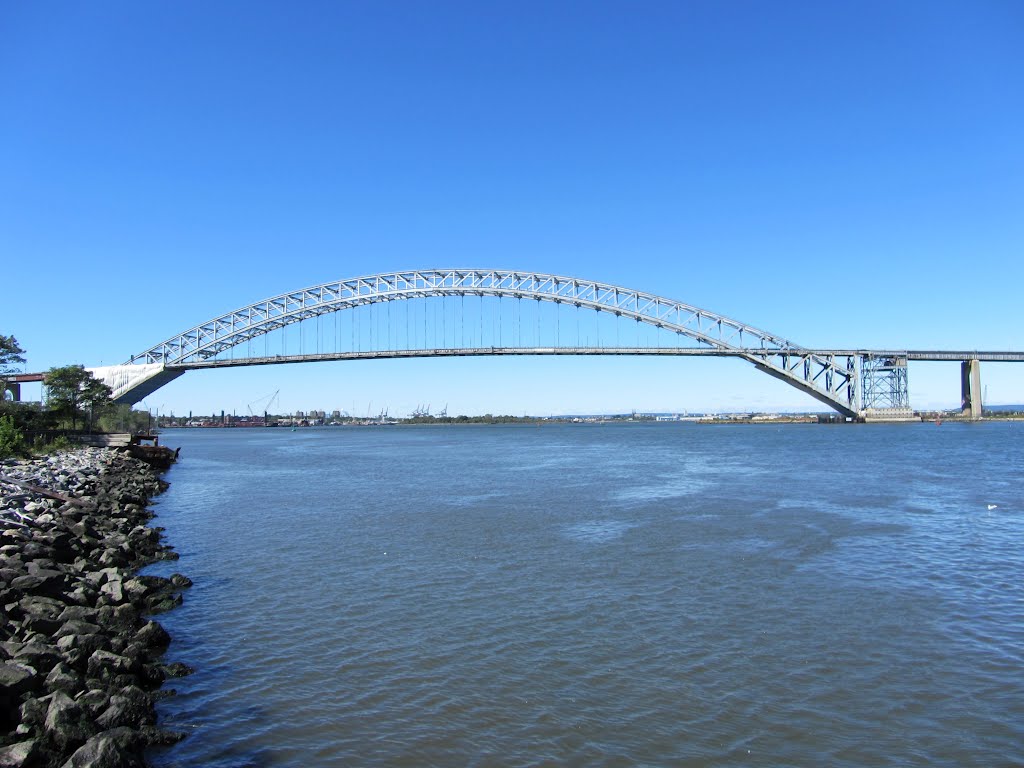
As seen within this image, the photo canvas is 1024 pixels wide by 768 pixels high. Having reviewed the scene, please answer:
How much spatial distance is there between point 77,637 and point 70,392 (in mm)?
42720

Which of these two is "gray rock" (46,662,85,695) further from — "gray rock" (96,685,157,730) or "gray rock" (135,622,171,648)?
"gray rock" (135,622,171,648)

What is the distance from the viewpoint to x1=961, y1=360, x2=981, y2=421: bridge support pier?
83.5m

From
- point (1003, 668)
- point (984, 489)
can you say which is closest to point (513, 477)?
point (984, 489)

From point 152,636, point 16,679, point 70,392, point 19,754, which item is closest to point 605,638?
point 152,636

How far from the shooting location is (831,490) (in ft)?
68.8

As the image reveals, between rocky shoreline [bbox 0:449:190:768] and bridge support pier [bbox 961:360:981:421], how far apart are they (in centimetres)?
9311

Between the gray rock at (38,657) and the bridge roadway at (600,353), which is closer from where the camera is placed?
the gray rock at (38,657)

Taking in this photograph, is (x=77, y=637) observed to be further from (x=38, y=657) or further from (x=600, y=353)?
(x=600, y=353)

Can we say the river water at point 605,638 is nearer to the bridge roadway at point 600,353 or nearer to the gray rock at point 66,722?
the gray rock at point 66,722

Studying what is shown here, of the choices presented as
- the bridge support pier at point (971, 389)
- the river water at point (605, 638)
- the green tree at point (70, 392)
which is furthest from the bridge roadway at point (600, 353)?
the river water at point (605, 638)

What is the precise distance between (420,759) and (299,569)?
21.9ft

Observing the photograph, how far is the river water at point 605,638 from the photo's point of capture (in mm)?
5465

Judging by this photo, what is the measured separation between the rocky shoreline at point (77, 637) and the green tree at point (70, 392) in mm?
30395

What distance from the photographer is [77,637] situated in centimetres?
670
